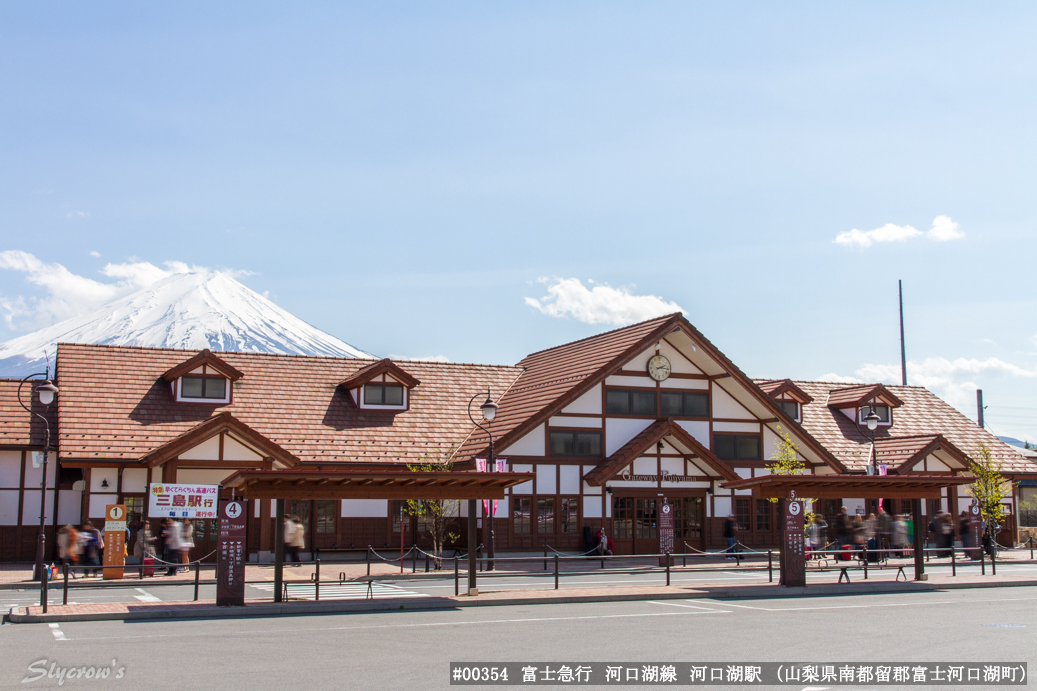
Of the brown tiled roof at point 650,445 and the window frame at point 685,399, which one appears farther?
the window frame at point 685,399

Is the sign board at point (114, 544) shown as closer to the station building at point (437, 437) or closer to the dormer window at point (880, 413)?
the station building at point (437, 437)

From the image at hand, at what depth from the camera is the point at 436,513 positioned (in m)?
31.5

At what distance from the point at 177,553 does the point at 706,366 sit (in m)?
20.4

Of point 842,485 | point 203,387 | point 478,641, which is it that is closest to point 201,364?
point 203,387

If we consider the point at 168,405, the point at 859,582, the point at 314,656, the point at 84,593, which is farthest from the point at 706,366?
the point at 314,656

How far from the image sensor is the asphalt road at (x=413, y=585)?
70.3 ft

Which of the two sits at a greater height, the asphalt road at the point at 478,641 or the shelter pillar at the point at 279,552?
the shelter pillar at the point at 279,552

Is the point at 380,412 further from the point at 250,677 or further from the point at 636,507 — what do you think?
the point at 250,677

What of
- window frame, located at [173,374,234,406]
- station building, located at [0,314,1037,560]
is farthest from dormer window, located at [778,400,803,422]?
window frame, located at [173,374,234,406]

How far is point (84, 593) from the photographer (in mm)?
22891

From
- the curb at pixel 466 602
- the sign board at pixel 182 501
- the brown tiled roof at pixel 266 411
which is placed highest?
the brown tiled roof at pixel 266 411

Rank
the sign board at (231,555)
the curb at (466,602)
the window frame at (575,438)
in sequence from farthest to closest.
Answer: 1. the window frame at (575,438)
2. the sign board at (231,555)
3. the curb at (466,602)

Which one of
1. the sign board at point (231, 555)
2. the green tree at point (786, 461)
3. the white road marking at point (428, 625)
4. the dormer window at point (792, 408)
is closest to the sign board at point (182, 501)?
the sign board at point (231, 555)

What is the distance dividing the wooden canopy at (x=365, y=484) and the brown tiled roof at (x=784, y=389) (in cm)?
2223
